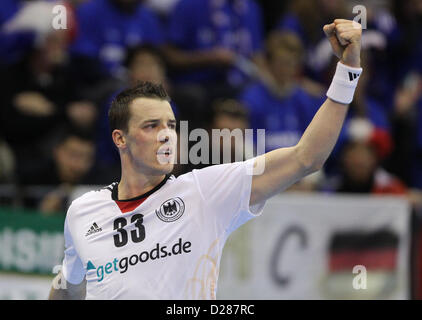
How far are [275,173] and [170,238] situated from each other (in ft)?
2.30

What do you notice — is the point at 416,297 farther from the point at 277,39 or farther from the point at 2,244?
the point at 2,244

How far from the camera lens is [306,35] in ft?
38.5

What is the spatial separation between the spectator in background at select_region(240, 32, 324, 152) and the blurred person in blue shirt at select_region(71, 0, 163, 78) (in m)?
1.58

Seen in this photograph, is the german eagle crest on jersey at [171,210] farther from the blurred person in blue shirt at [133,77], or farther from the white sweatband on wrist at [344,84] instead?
the blurred person in blue shirt at [133,77]

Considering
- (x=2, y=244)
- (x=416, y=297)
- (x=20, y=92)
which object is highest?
(x=20, y=92)

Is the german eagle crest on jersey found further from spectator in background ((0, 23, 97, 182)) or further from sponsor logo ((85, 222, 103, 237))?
spectator in background ((0, 23, 97, 182))

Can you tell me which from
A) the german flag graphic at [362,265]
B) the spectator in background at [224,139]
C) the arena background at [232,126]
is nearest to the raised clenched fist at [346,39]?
the spectator in background at [224,139]

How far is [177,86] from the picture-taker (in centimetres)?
1004

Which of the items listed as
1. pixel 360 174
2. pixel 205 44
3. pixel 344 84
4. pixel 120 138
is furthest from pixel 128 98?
pixel 205 44

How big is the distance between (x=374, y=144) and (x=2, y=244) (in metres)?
4.88

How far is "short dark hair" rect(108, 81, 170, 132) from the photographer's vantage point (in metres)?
4.70

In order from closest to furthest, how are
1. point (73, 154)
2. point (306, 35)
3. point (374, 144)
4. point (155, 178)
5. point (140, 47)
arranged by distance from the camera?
1. point (155, 178)
2. point (73, 154)
3. point (140, 47)
4. point (374, 144)
5. point (306, 35)

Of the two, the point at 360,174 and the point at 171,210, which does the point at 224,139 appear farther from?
the point at 171,210
